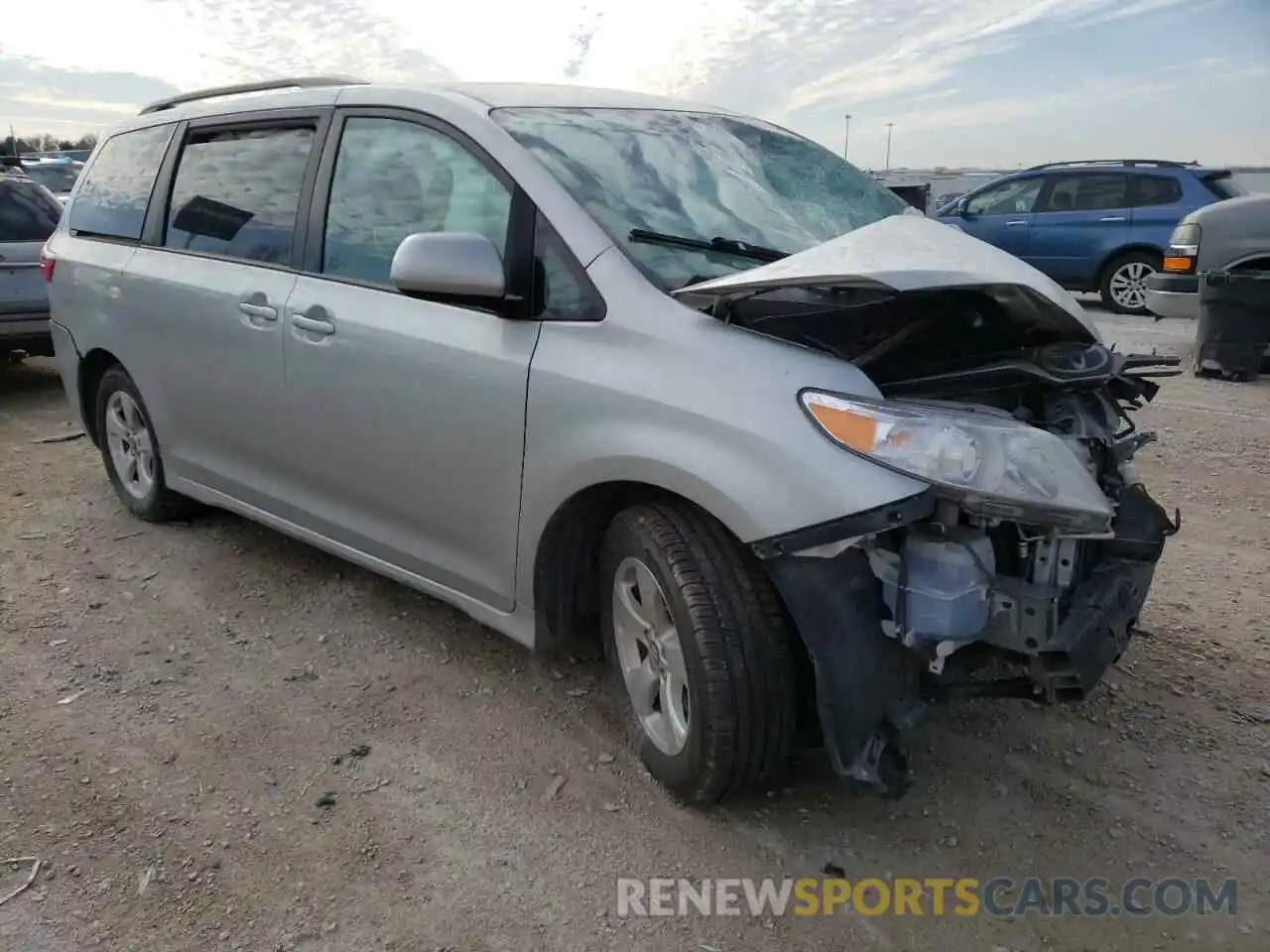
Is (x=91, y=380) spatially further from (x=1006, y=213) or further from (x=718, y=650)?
(x=1006, y=213)

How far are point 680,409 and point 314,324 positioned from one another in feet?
5.18

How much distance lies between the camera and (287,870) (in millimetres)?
2582

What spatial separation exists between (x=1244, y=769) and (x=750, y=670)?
1.52 metres

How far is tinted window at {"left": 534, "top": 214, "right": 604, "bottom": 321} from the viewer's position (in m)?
2.82

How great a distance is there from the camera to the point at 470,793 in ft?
9.46

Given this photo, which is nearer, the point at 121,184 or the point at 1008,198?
the point at 121,184

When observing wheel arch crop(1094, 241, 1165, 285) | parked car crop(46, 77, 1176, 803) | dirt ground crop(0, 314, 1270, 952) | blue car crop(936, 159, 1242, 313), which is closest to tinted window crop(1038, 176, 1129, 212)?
blue car crop(936, 159, 1242, 313)

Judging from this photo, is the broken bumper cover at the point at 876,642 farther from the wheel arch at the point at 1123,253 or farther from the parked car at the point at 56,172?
the parked car at the point at 56,172

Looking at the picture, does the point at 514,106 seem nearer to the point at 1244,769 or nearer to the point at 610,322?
the point at 610,322

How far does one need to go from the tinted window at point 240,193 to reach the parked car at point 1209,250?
7.16 meters

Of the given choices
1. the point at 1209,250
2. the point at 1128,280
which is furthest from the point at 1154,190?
the point at 1209,250

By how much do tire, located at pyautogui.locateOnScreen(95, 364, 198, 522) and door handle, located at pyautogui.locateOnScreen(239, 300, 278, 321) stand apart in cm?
110

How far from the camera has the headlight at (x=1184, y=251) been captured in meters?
8.61

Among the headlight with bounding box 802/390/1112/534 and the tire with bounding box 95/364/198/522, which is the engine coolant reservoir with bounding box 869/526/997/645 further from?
the tire with bounding box 95/364/198/522
